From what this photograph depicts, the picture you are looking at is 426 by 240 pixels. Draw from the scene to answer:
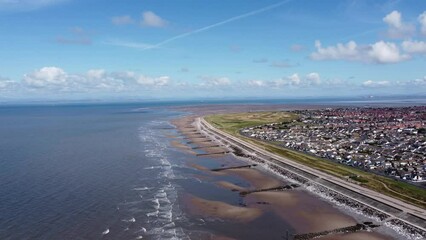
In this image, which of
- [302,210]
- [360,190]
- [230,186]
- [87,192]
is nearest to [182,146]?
[230,186]

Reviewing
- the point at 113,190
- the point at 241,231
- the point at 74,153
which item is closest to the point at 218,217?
the point at 241,231

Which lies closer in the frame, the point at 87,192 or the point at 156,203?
the point at 156,203

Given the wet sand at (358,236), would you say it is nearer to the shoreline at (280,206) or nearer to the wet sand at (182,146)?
the shoreline at (280,206)

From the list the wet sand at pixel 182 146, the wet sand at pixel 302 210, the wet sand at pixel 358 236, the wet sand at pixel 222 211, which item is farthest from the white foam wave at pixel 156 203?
the wet sand at pixel 182 146

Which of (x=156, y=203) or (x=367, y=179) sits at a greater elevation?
(x=367, y=179)

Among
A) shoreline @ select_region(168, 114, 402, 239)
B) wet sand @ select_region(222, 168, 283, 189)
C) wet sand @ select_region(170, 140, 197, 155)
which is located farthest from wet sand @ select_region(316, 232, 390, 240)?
A: wet sand @ select_region(170, 140, 197, 155)

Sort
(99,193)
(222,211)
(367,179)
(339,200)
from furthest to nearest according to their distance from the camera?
(367,179)
(99,193)
(339,200)
(222,211)

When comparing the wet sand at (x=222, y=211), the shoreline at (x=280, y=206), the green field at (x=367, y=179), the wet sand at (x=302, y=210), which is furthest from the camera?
the green field at (x=367, y=179)

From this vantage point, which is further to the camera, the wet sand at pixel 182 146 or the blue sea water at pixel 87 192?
the wet sand at pixel 182 146

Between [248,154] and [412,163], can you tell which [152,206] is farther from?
[412,163]

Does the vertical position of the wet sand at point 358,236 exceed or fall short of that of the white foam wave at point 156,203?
it falls short

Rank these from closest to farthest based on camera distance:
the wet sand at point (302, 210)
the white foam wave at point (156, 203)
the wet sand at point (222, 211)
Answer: the wet sand at point (302, 210)
the wet sand at point (222, 211)
the white foam wave at point (156, 203)

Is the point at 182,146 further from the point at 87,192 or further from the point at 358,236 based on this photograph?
the point at 358,236
